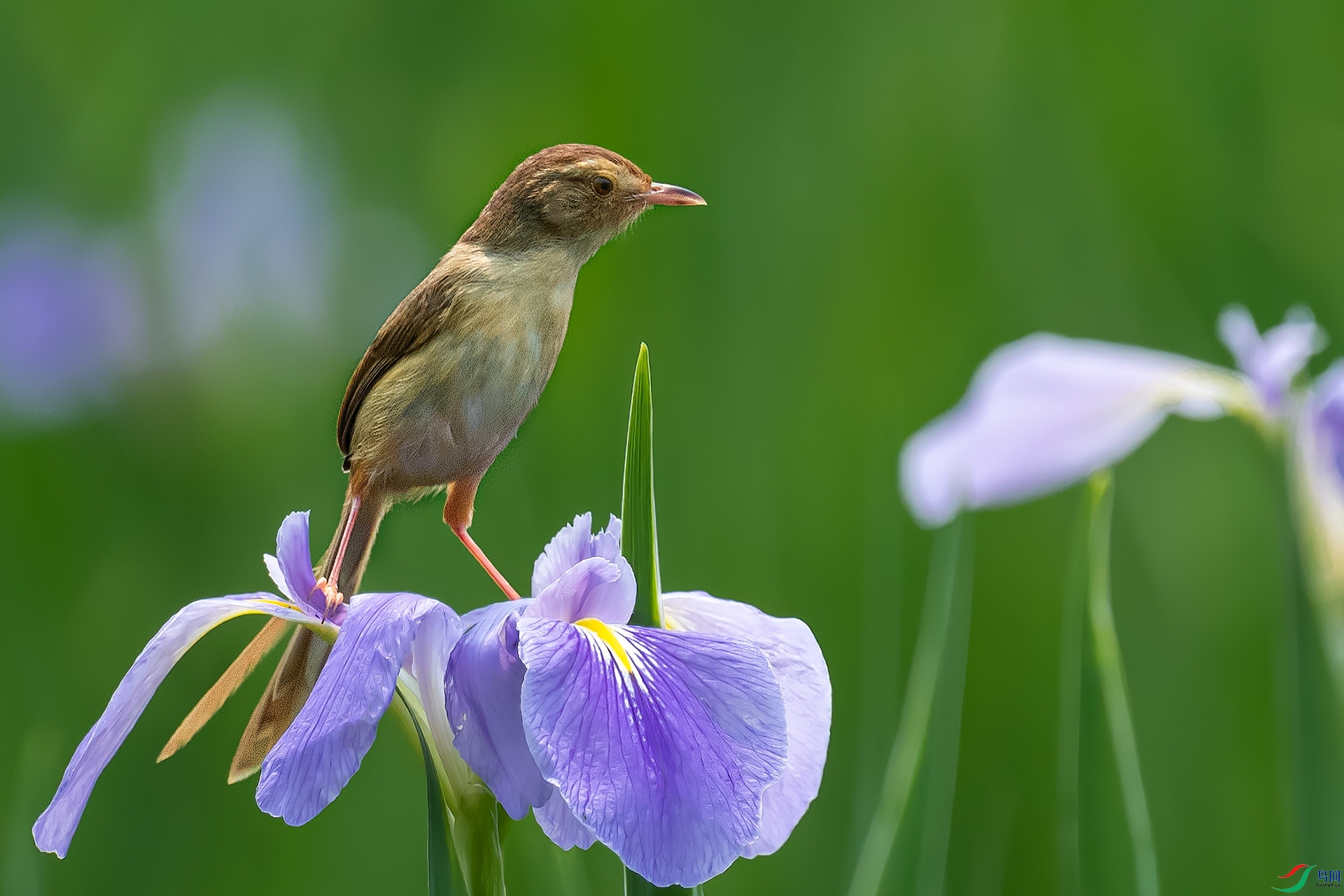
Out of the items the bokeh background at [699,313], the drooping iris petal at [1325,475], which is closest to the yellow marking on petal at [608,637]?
the drooping iris petal at [1325,475]

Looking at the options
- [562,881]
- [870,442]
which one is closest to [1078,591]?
[562,881]

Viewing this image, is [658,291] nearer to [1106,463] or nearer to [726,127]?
[726,127]

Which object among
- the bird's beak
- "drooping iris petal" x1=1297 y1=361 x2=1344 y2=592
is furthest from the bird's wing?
"drooping iris petal" x1=1297 y1=361 x2=1344 y2=592

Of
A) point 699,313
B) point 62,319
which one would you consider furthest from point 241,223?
point 699,313

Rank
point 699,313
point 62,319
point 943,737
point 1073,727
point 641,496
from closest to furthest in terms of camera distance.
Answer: point 641,496 → point 943,737 → point 1073,727 → point 699,313 → point 62,319

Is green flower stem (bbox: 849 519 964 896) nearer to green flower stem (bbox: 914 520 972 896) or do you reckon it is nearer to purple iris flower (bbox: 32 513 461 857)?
green flower stem (bbox: 914 520 972 896)

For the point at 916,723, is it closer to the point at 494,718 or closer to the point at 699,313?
the point at 494,718

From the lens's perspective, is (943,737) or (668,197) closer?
(668,197)
